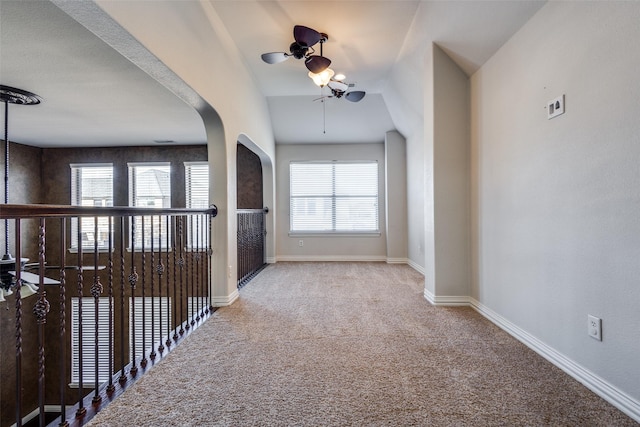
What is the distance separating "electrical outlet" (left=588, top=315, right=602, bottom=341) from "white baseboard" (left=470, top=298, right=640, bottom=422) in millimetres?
213

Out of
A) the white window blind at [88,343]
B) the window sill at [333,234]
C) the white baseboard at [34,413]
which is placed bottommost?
the white baseboard at [34,413]

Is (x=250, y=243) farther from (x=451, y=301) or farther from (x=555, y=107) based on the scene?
(x=555, y=107)

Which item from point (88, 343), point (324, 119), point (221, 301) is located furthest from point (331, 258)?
point (88, 343)

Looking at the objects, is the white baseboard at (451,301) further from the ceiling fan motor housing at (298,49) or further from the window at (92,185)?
the window at (92,185)

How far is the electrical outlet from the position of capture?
1695 mm

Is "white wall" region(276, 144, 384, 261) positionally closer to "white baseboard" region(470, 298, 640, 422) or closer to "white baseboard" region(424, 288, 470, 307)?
"white baseboard" region(424, 288, 470, 307)

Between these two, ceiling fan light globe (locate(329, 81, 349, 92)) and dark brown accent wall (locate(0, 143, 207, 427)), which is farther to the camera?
dark brown accent wall (locate(0, 143, 207, 427))

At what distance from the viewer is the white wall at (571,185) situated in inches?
61.0

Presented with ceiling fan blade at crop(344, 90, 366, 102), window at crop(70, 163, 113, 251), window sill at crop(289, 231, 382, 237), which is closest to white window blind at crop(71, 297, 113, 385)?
window at crop(70, 163, 113, 251)

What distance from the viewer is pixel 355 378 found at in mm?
1829

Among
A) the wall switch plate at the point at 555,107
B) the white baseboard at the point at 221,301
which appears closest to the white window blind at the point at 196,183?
the white baseboard at the point at 221,301

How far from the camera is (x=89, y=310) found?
623 centimetres

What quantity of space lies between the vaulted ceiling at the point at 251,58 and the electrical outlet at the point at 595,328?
205 centimetres

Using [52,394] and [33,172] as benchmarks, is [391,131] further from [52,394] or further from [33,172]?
[52,394]
